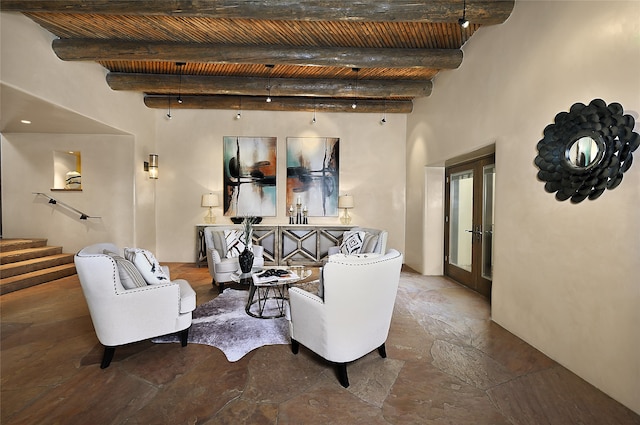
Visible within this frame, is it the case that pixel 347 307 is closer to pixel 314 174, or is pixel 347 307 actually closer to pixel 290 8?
pixel 290 8

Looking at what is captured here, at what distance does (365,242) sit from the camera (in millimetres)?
4613

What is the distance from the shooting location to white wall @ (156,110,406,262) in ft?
20.3

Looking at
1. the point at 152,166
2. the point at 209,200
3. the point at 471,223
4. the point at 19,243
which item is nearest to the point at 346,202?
the point at 471,223

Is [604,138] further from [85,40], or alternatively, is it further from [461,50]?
[85,40]

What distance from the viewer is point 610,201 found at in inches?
82.0

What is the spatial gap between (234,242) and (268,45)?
10.1ft

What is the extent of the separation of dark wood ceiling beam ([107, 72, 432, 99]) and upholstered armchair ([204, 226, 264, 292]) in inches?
101

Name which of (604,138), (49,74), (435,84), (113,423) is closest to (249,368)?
(113,423)

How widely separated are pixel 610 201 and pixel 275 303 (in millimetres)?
3500

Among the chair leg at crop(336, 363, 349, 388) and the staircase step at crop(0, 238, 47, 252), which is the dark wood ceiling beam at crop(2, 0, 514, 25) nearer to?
the chair leg at crop(336, 363, 349, 388)

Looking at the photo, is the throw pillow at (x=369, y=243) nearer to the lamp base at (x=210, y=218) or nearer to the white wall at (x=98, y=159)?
the lamp base at (x=210, y=218)

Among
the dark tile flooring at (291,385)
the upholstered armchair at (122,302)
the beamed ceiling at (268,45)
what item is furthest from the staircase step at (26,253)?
the upholstered armchair at (122,302)

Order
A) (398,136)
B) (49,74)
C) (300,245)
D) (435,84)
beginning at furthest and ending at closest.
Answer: (398,136), (300,245), (435,84), (49,74)

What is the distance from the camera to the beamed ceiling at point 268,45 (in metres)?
3.05
